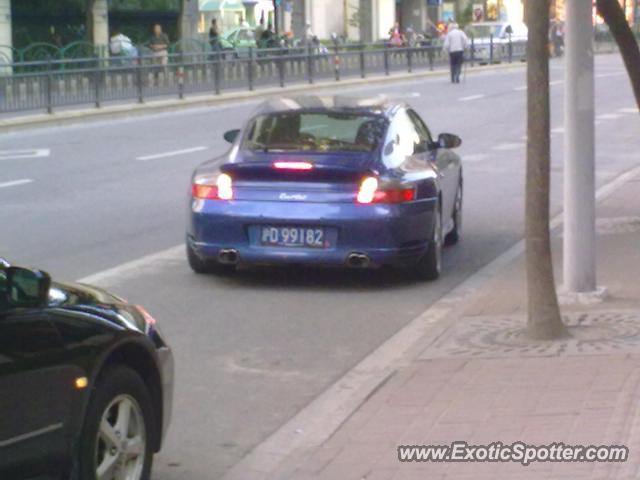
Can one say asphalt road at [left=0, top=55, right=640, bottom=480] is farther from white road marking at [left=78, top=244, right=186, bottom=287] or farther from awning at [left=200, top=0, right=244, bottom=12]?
awning at [left=200, top=0, right=244, bottom=12]

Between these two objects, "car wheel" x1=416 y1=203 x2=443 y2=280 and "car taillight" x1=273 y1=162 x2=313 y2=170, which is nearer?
"car taillight" x1=273 y1=162 x2=313 y2=170

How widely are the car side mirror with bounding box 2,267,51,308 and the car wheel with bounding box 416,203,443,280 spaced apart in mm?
6271

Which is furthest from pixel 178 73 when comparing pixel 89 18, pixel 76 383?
pixel 76 383

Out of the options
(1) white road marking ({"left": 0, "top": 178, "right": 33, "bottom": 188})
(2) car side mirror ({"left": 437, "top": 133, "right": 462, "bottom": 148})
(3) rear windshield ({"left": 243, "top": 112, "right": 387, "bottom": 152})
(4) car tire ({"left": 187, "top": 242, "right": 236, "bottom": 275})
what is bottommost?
(4) car tire ({"left": 187, "top": 242, "right": 236, "bottom": 275})

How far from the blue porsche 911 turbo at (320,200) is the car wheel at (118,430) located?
4811 mm

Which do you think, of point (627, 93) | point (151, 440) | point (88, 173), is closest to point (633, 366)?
point (151, 440)

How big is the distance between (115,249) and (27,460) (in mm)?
8065

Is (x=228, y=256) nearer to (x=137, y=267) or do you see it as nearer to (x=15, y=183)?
(x=137, y=267)

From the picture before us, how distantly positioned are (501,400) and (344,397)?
98 centimetres

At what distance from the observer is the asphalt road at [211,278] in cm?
768

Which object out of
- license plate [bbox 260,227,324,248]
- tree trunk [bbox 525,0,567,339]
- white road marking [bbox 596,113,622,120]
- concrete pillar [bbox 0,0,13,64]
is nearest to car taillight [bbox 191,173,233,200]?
license plate [bbox 260,227,324,248]

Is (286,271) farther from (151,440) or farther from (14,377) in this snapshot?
(14,377)

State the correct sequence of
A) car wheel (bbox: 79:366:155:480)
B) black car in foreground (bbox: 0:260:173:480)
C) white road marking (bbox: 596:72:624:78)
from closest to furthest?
black car in foreground (bbox: 0:260:173:480) → car wheel (bbox: 79:366:155:480) → white road marking (bbox: 596:72:624:78)

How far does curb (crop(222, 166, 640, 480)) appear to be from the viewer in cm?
651
